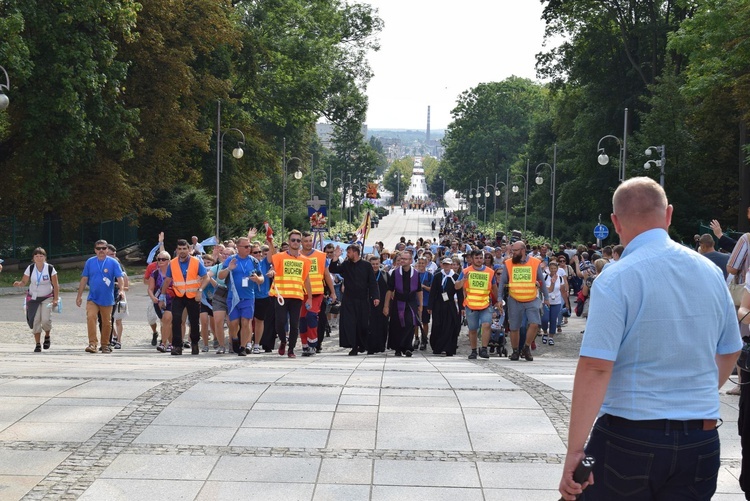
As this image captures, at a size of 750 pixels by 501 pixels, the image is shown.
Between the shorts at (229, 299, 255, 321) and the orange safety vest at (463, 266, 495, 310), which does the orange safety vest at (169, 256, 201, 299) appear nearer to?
the shorts at (229, 299, 255, 321)

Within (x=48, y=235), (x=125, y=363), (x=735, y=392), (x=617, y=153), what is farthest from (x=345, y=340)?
(x=617, y=153)

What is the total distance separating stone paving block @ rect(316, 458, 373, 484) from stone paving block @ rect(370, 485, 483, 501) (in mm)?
181

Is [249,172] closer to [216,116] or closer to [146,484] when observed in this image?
[216,116]

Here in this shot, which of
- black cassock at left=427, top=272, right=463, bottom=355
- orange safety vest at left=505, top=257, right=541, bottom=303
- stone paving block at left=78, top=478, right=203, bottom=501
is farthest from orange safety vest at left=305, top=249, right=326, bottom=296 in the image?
stone paving block at left=78, top=478, right=203, bottom=501

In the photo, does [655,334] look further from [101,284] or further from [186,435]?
[101,284]

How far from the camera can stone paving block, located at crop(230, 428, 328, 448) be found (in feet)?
24.3

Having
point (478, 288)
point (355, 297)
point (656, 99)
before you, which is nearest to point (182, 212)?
point (656, 99)

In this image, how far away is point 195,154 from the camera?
45.1 m

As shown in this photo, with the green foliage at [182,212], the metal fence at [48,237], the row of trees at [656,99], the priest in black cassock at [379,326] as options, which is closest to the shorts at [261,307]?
the priest in black cassock at [379,326]

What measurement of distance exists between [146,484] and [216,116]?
129 ft

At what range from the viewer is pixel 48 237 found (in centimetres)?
3888

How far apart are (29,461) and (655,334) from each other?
15.3 ft

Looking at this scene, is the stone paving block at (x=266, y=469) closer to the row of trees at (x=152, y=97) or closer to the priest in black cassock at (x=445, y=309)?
the priest in black cassock at (x=445, y=309)

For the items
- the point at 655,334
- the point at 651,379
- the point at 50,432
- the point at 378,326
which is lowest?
the point at 378,326
